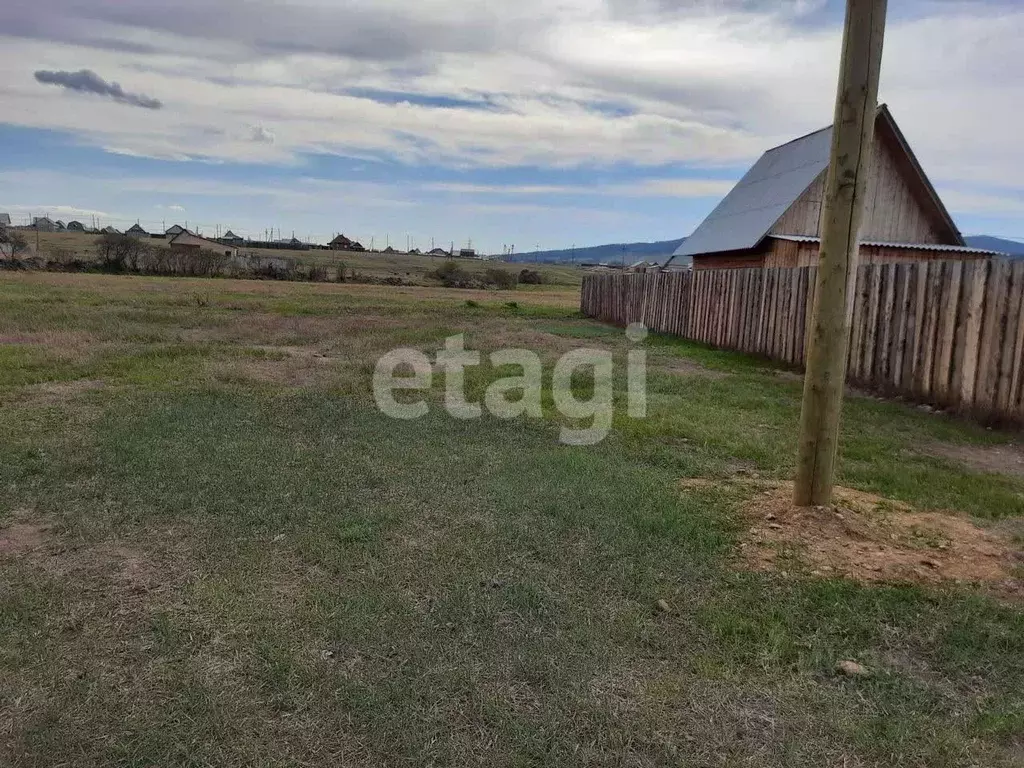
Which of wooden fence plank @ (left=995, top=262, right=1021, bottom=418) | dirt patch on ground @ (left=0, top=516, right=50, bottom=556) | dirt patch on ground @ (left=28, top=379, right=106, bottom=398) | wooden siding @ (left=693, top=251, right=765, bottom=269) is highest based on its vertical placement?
wooden siding @ (left=693, top=251, right=765, bottom=269)

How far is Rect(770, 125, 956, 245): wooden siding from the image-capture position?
56.9ft

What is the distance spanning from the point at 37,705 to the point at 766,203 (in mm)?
19061

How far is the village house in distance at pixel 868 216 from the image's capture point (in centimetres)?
1655

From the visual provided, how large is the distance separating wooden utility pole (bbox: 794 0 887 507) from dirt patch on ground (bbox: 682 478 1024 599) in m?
0.25

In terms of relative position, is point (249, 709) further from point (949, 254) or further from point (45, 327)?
point (949, 254)

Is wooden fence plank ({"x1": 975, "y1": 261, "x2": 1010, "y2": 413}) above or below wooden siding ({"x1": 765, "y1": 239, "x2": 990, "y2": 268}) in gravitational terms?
below

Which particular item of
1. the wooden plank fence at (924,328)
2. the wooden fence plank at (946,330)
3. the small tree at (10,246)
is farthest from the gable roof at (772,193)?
the small tree at (10,246)

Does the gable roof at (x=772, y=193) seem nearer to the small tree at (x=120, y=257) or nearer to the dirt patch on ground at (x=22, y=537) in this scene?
the dirt patch on ground at (x=22, y=537)

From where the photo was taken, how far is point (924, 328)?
320 inches

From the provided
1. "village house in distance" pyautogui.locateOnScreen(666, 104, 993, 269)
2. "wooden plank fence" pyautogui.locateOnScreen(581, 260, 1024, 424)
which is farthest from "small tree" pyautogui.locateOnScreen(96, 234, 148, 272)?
"wooden plank fence" pyautogui.locateOnScreen(581, 260, 1024, 424)

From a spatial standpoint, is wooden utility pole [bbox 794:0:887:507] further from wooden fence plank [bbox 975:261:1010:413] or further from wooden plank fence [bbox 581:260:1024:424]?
wooden fence plank [bbox 975:261:1010:413]

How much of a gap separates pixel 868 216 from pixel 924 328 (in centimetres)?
1114

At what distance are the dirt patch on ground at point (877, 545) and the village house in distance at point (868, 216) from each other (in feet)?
41.2

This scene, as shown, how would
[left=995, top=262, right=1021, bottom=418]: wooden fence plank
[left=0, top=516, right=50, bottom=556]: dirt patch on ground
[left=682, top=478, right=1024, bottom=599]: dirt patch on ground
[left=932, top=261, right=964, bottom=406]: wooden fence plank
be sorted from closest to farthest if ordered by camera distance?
[left=682, top=478, right=1024, bottom=599]: dirt patch on ground → [left=0, top=516, right=50, bottom=556]: dirt patch on ground → [left=995, top=262, right=1021, bottom=418]: wooden fence plank → [left=932, top=261, right=964, bottom=406]: wooden fence plank
